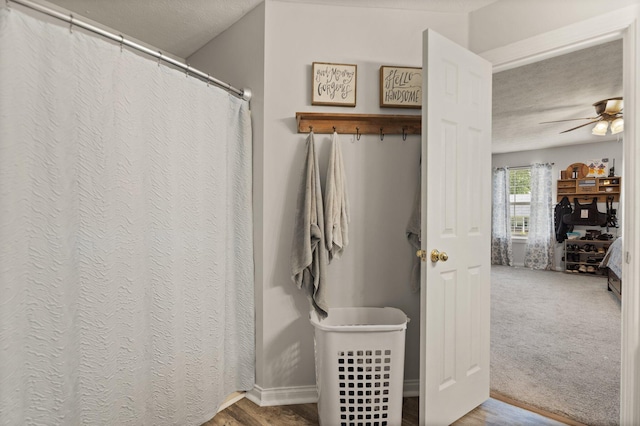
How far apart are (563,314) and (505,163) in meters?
4.35

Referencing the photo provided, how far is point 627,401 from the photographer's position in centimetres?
161

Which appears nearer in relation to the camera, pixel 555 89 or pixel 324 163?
pixel 324 163

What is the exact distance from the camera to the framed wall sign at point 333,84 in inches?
81.8

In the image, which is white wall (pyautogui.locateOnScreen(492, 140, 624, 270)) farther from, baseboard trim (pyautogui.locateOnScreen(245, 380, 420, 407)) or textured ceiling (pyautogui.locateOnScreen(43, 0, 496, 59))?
baseboard trim (pyautogui.locateOnScreen(245, 380, 420, 407))

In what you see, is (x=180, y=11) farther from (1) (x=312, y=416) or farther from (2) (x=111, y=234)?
(1) (x=312, y=416)

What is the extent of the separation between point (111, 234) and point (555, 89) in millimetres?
A: 4320

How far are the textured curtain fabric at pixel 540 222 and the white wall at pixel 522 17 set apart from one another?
5.94m

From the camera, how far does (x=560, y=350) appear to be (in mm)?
2881

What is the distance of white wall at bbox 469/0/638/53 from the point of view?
1.74m

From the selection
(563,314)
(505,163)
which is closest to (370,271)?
(563,314)

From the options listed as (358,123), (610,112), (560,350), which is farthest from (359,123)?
(610,112)

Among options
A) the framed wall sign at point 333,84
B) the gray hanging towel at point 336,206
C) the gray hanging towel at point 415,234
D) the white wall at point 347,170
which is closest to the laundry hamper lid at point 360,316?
the white wall at point 347,170

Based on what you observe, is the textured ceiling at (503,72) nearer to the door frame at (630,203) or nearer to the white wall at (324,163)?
the white wall at (324,163)

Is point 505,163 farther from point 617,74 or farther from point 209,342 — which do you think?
point 209,342
